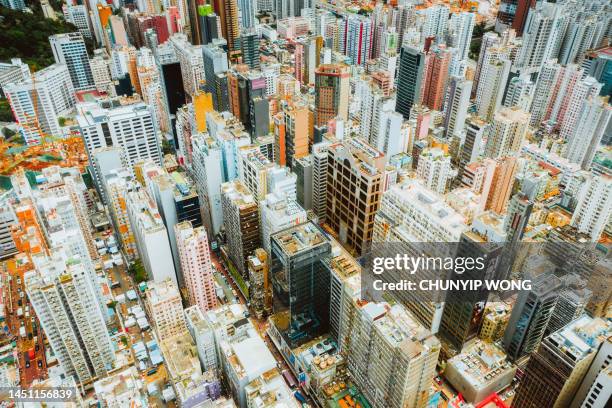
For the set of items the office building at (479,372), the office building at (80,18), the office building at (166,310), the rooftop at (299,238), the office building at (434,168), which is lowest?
the office building at (479,372)

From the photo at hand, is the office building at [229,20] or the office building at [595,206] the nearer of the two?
the office building at [595,206]

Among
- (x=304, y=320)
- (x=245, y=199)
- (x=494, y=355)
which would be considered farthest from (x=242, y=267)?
(x=494, y=355)

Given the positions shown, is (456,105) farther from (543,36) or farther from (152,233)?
(152,233)

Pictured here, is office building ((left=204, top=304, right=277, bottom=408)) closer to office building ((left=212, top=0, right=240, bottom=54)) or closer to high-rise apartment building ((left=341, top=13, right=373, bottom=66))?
office building ((left=212, top=0, right=240, bottom=54))

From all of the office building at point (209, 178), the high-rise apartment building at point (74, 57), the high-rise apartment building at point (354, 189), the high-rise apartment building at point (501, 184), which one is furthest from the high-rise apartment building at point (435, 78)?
the high-rise apartment building at point (74, 57)

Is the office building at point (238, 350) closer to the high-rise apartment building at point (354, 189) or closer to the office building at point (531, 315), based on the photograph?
the high-rise apartment building at point (354, 189)

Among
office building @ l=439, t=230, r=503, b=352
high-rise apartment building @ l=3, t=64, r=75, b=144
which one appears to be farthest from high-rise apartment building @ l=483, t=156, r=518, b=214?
high-rise apartment building @ l=3, t=64, r=75, b=144
